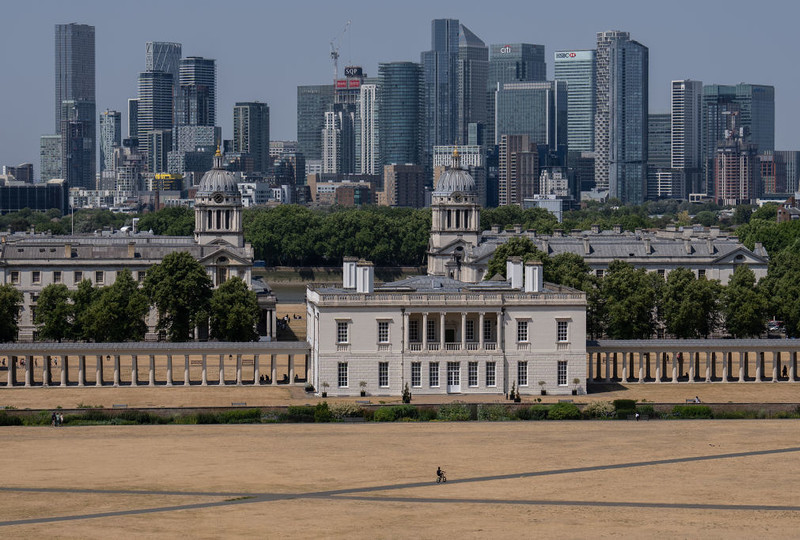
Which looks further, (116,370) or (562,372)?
(116,370)

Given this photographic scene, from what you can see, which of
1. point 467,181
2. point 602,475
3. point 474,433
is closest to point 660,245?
point 467,181

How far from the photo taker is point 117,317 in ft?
368

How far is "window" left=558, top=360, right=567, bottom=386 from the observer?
98812 mm

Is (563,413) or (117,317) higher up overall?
(117,317)

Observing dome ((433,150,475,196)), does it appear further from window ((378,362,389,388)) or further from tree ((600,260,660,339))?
window ((378,362,389,388))

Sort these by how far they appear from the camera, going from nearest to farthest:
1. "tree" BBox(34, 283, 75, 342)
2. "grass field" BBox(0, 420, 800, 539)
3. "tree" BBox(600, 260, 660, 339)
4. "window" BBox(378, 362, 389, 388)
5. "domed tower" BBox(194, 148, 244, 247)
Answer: "grass field" BBox(0, 420, 800, 539) < "window" BBox(378, 362, 389, 388) < "tree" BBox(600, 260, 660, 339) < "tree" BBox(34, 283, 75, 342) < "domed tower" BBox(194, 148, 244, 247)

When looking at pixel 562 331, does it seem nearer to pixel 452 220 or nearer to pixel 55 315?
pixel 55 315

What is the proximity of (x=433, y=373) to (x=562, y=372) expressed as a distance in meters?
7.77

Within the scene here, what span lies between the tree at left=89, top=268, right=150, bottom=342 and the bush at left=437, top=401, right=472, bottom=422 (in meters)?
31.0

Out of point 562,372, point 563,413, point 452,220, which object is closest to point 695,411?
point 563,413

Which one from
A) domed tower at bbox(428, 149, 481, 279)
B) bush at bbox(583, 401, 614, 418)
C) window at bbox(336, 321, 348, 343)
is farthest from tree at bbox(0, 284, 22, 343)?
domed tower at bbox(428, 149, 481, 279)

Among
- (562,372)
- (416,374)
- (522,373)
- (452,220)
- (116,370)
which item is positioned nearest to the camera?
(416,374)

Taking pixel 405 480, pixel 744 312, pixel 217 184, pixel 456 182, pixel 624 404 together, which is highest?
pixel 456 182

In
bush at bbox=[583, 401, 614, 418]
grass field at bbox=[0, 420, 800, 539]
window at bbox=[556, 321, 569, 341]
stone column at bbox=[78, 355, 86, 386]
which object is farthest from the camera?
stone column at bbox=[78, 355, 86, 386]
